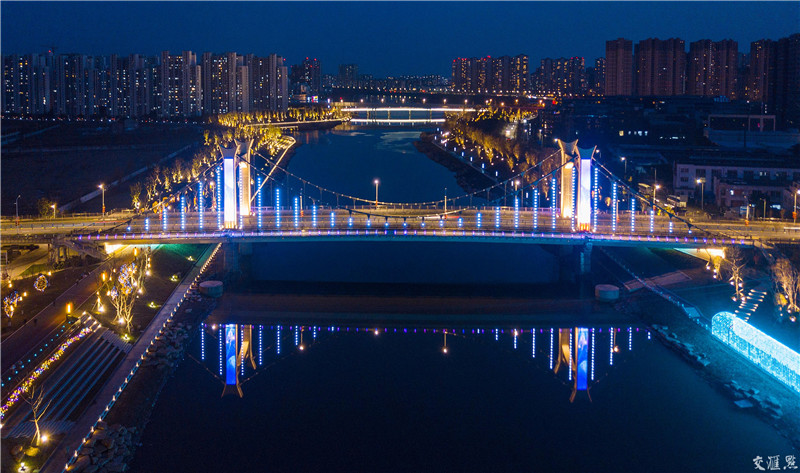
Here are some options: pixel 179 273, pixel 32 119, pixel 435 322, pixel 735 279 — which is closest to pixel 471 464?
pixel 435 322

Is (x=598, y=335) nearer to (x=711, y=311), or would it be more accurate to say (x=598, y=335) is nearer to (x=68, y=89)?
(x=711, y=311)

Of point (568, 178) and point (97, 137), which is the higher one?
point (97, 137)

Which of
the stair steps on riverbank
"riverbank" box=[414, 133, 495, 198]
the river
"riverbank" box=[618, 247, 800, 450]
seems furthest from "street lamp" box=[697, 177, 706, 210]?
the stair steps on riverbank

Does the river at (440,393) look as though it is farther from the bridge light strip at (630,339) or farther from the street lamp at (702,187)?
the street lamp at (702,187)

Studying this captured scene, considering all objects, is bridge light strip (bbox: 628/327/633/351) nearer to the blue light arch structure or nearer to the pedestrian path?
the blue light arch structure

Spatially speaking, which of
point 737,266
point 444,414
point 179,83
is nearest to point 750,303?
point 737,266

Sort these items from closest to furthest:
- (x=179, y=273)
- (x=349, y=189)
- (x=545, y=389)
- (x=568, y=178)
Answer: (x=545, y=389) < (x=179, y=273) < (x=568, y=178) < (x=349, y=189)

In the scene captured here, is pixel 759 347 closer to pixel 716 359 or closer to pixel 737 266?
pixel 716 359
